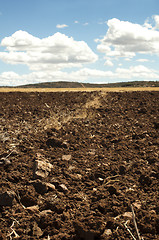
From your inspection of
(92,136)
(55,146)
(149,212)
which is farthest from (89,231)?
(92,136)

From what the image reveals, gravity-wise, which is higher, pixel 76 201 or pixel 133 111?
pixel 133 111

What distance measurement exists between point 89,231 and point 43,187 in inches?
73.1

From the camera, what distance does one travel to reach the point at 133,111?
12250 mm

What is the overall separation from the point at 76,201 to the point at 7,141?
4.22 m

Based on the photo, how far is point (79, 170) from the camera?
24.6ft

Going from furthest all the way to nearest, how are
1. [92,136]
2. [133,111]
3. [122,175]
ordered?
1. [133,111]
2. [92,136]
3. [122,175]

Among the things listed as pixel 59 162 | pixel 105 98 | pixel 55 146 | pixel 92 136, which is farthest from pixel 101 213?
pixel 105 98

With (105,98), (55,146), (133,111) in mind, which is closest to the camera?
(55,146)

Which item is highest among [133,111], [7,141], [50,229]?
[133,111]

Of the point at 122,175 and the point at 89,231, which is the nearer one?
the point at 89,231

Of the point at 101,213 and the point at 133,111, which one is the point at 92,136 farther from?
the point at 101,213

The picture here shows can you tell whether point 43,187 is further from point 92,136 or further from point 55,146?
point 92,136

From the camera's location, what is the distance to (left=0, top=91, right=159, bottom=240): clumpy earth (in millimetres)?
5379

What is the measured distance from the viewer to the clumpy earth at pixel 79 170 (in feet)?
17.6
